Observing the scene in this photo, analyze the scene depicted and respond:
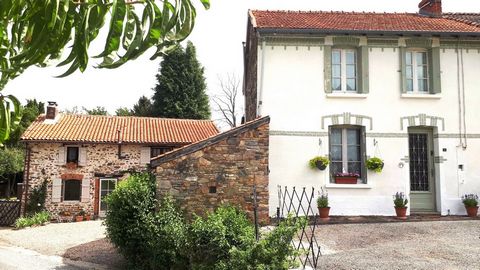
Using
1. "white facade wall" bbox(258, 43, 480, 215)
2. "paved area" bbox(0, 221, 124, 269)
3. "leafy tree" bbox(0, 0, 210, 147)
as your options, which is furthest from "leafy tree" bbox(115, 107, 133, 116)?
"leafy tree" bbox(0, 0, 210, 147)

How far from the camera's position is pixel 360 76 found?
11781 millimetres

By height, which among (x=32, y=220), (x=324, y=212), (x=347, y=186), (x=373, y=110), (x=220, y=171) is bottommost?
(x=32, y=220)

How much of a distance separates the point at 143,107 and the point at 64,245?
22741 mm

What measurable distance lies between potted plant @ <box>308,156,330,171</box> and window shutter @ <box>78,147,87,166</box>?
39.2ft

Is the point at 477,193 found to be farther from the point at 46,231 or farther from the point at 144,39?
the point at 46,231

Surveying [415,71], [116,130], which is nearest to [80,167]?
[116,130]

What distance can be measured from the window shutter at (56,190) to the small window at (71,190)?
0.27 m

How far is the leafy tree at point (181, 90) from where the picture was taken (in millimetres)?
32688

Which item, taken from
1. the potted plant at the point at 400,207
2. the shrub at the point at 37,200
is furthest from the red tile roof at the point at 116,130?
the potted plant at the point at 400,207

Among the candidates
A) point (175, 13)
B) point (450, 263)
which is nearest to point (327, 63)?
point (450, 263)

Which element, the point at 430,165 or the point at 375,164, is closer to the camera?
the point at 375,164

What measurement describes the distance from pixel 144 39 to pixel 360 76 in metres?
11.5

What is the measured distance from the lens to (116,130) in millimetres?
20281

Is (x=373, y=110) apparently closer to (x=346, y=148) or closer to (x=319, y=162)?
(x=346, y=148)
